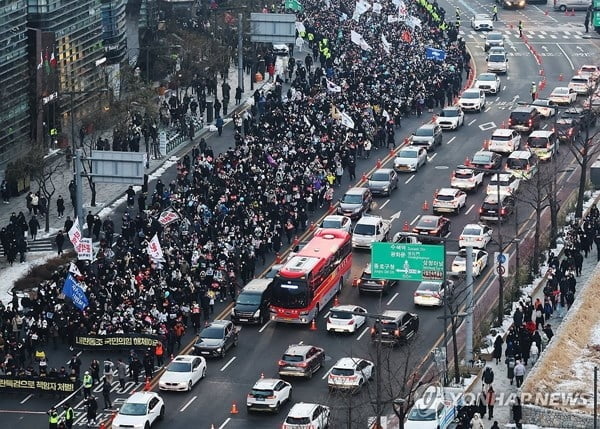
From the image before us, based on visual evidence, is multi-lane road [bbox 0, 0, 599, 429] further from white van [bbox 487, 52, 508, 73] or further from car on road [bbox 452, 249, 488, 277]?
white van [bbox 487, 52, 508, 73]

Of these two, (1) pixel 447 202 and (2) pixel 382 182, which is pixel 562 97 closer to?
(2) pixel 382 182

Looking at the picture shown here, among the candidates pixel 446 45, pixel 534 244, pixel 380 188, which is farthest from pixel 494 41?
pixel 534 244

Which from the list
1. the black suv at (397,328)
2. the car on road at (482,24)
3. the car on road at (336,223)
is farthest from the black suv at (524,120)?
the car on road at (482,24)

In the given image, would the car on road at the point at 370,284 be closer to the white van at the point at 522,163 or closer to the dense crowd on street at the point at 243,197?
the dense crowd on street at the point at 243,197

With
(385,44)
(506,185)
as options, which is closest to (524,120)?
(385,44)

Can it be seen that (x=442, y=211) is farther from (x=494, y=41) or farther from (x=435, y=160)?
(x=494, y=41)

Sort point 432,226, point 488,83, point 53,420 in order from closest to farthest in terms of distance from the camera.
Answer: point 53,420
point 432,226
point 488,83
